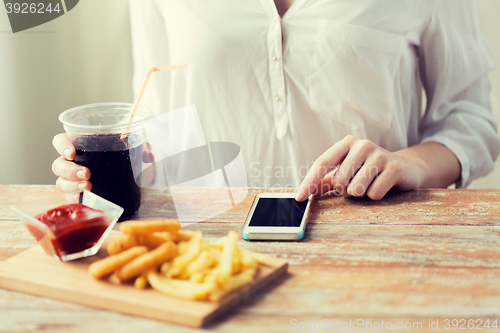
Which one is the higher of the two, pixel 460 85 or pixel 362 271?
pixel 460 85

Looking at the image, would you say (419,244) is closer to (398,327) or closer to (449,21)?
(398,327)

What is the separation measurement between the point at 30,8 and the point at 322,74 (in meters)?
0.95

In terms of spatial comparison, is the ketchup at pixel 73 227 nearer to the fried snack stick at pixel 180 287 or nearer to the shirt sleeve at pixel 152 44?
the fried snack stick at pixel 180 287

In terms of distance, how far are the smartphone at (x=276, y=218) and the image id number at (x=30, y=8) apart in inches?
39.5

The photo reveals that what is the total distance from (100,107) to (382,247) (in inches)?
22.1

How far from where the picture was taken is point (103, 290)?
516mm

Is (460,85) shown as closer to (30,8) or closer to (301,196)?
(301,196)

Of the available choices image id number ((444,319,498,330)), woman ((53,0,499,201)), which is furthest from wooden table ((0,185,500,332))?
woman ((53,0,499,201))

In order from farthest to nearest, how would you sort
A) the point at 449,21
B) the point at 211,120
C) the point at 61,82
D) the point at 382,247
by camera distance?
the point at 61,82, the point at 211,120, the point at 449,21, the point at 382,247

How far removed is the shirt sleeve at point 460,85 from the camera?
1.06 meters

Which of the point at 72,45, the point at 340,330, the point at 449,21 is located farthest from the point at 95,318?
the point at 72,45

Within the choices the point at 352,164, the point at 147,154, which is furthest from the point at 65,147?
the point at 352,164

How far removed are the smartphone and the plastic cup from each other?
0.22 metres

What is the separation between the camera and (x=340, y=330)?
449mm
